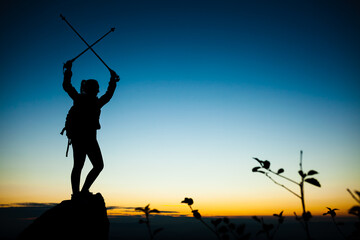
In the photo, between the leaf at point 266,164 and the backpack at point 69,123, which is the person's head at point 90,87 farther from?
the leaf at point 266,164

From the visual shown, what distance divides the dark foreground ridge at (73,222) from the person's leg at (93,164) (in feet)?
0.87

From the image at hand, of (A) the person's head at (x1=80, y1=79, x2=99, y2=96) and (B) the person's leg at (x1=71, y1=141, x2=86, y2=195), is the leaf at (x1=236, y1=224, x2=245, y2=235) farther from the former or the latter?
(A) the person's head at (x1=80, y1=79, x2=99, y2=96)

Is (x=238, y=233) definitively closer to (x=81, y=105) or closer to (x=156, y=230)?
(x=156, y=230)

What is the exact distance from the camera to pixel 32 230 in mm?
4379

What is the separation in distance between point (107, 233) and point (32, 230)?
1.52 metres

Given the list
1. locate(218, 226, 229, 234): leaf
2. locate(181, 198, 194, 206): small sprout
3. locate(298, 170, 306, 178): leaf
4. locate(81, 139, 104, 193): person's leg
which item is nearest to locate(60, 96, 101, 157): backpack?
locate(81, 139, 104, 193): person's leg

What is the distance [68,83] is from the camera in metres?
5.48

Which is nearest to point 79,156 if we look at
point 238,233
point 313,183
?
point 238,233

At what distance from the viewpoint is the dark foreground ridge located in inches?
173

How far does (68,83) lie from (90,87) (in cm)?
53

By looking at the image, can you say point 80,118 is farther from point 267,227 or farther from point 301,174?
point 301,174

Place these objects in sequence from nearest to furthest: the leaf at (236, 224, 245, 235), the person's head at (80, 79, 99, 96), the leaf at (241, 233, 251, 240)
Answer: the leaf at (241, 233, 251, 240) → the leaf at (236, 224, 245, 235) → the person's head at (80, 79, 99, 96)

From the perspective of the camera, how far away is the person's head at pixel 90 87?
5.44 m

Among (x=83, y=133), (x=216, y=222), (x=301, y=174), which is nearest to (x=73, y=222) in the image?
(x=83, y=133)
